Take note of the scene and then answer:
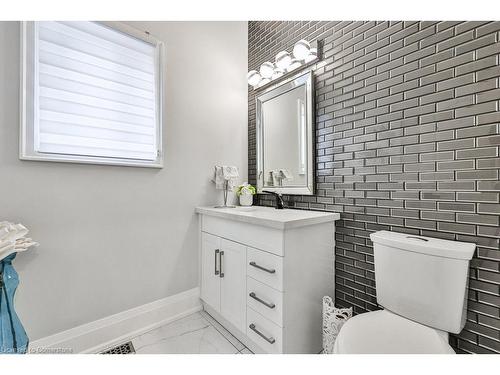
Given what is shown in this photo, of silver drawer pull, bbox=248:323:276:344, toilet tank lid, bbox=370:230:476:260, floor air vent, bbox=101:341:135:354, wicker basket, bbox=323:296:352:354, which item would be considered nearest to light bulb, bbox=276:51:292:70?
toilet tank lid, bbox=370:230:476:260

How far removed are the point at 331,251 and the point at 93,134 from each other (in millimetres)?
1728

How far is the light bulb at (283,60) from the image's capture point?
181 cm

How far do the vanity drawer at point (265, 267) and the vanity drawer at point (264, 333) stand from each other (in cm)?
22

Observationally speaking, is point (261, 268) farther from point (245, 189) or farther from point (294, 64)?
point (294, 64)

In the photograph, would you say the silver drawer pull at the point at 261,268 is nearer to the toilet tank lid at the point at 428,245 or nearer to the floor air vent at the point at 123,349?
the toilet tank lid at the point at 428,245

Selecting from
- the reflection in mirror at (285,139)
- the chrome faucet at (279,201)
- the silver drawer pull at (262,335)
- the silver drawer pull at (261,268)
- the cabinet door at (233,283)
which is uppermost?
the reflection in mirror at (285,139)

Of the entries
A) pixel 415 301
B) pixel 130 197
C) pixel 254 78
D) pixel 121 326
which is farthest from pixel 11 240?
pixel 254 78

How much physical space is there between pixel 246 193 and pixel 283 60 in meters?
1.14

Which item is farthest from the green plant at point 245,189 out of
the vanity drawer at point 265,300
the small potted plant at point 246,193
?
the vanity drawer at point 265,300

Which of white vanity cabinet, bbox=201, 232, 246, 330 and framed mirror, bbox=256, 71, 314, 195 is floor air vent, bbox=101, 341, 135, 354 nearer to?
white vanity cabinet, bbox=201, 232, 246, 330

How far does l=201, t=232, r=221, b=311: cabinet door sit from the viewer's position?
172cm

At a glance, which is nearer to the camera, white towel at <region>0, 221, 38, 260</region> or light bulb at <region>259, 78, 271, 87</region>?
white towel at <region>0, 221, 38, 260</region>

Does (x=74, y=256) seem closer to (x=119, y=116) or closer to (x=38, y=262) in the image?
(x=38, y=262)

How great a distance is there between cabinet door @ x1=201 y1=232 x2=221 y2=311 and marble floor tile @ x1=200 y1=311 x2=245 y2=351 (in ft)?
0.39
